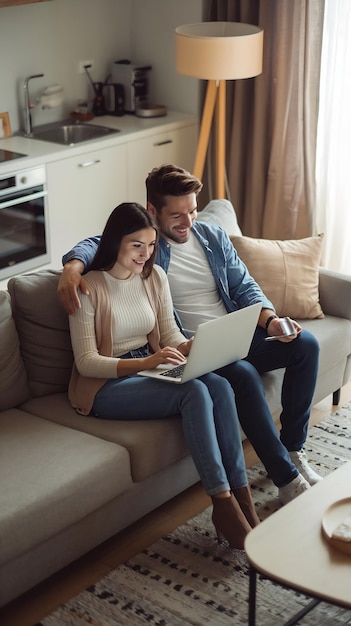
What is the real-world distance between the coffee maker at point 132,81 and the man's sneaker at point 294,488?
9.69ft

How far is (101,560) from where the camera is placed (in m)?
2.80

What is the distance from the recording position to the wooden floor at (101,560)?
8.39 ft

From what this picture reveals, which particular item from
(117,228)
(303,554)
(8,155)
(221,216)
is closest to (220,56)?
(221,216)

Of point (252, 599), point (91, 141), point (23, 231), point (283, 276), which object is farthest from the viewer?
point (91, 141)

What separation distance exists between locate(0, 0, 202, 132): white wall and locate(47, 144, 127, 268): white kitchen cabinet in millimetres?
539

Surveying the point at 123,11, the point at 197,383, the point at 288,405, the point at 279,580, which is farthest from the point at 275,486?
the point at 123,11

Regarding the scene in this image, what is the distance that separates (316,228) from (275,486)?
6.81ft

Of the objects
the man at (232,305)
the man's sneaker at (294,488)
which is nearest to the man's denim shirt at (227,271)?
the man at (232,305)

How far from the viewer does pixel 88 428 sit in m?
2.85

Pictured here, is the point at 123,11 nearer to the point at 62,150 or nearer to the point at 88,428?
the point at 62,150

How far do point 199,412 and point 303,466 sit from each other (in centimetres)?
59

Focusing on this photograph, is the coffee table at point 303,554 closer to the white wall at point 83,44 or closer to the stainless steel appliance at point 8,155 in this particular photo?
the stainless steel appliance at point 8,155

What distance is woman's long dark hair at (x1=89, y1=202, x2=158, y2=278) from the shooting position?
2.85m

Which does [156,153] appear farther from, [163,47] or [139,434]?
[139,434]
